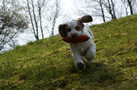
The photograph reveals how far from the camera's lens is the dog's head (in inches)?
124

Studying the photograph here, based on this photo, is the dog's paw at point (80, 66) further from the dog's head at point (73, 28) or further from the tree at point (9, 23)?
the tree at point (9, 23)

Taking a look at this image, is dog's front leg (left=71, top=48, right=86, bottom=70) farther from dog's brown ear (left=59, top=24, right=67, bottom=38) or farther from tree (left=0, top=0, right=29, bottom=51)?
tree (left=0, top=0, right=29, bottom=51)

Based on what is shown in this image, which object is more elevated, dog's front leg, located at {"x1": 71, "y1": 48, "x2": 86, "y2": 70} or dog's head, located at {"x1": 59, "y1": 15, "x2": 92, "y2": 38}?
dog's head, located at {"x1": 59, "y1": 15, "x2": 92, "y2": 38}

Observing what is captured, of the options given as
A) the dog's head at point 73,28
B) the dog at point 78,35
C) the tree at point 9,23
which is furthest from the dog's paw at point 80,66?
the tree at point 9,23

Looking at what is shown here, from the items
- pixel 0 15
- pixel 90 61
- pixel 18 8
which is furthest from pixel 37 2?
pixel 90 61

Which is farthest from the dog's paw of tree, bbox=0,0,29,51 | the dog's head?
tree, bbox=0,0,29,51

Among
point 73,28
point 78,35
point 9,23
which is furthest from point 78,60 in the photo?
point 9,23

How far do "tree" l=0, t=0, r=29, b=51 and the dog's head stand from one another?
1551 cm

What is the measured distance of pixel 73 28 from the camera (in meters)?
3.17

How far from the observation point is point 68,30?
10.6ft

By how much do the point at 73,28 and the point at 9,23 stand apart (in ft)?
52.4

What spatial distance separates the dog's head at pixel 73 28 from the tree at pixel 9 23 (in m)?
15.5

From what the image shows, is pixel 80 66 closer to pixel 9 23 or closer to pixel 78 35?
pixel 78 35

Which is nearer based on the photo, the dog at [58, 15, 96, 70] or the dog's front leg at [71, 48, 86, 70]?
the dog at [58, 15, 96, 70]
